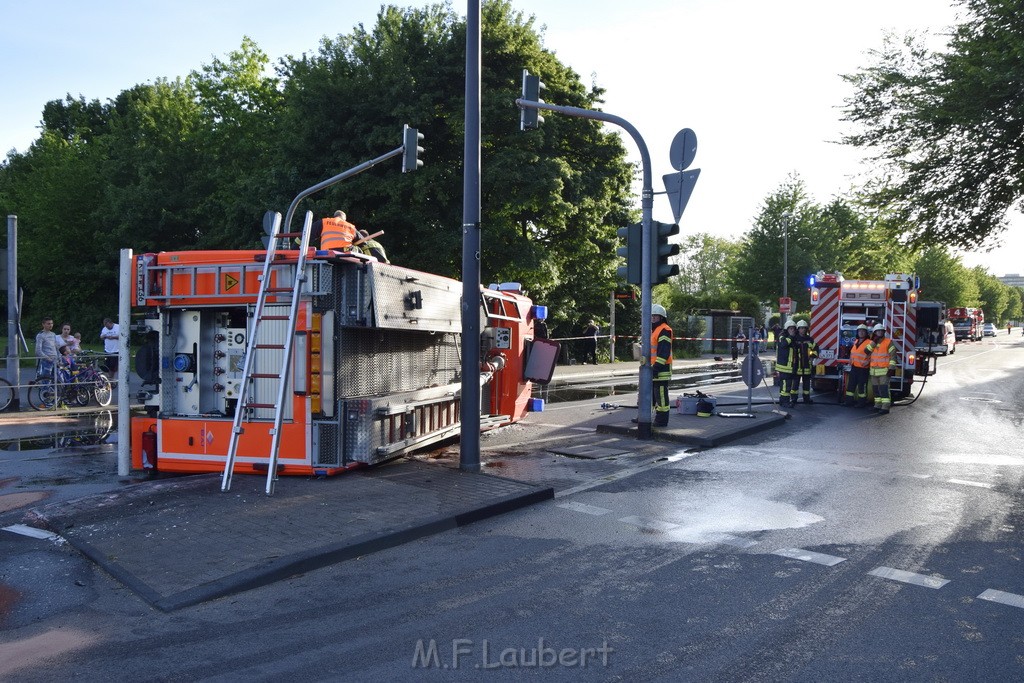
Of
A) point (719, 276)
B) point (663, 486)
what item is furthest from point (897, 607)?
point (719, 276)

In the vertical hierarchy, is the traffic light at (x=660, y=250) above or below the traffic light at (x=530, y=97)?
below

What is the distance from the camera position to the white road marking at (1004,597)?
5.00 meters

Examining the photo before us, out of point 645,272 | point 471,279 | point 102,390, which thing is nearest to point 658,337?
point 645,272

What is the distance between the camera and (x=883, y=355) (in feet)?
52.7

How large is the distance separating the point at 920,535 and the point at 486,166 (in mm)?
18018

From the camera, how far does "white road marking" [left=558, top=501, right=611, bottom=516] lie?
289 inches

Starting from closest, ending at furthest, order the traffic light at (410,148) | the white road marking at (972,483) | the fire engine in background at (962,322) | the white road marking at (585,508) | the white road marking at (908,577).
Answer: the white road marking at (908,577)
the white road marking at (585,508)
the white road marking at (972,483)
the traffic light at (410,148)
the fire engine in background at (962,322)

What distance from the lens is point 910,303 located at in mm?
18656

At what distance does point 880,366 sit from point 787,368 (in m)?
1.74

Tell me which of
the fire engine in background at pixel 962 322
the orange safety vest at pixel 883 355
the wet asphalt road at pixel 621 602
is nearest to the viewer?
the wet asphalt road at pixel 621 602

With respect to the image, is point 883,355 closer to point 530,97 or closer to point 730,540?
point 530,97

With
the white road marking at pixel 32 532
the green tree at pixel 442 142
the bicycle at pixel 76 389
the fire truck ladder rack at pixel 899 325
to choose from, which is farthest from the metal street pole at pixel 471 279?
the green tree at pixel 442 142

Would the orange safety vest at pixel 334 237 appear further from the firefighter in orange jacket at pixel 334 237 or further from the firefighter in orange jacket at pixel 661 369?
the firefighter in orange jacket at pixel 661 369

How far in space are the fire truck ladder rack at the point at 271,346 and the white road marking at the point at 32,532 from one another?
1.42 meters
